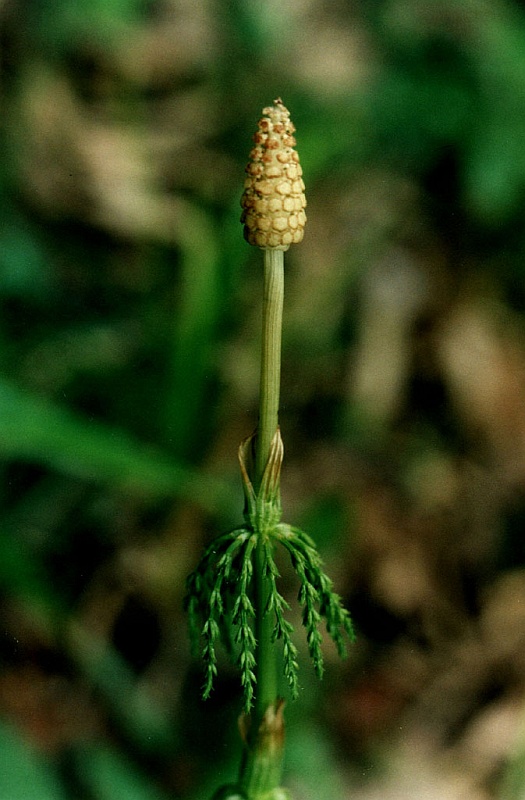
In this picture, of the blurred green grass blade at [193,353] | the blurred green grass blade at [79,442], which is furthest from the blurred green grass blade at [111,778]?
the blurred green grass blade at [193,353]

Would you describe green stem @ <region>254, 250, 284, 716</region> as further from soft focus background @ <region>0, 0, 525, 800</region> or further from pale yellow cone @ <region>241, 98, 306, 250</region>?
soft focus background @ <region>0, 0, 525, 800</region>

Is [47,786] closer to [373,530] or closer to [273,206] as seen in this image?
[373,530]

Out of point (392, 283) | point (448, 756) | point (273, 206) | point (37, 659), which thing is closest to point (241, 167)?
point (392, 283)

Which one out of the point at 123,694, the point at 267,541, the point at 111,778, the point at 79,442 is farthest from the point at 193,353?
the point at 267,541

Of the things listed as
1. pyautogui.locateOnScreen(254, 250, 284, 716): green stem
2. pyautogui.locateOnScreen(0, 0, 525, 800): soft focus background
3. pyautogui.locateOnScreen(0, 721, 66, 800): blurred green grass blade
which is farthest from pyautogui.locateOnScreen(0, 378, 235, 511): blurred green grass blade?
pyautogui.locateOnScreen(254, 250, 284, 716): green stem

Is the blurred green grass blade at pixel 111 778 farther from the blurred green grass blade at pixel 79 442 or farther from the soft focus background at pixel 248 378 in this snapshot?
the blurred green grass blade at pixel 79 442

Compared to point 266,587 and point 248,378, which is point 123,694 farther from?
point 266,587

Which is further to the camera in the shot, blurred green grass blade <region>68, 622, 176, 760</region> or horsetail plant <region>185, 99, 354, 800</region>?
blurred green grass blade <region>68, 622, 176, 760</region>

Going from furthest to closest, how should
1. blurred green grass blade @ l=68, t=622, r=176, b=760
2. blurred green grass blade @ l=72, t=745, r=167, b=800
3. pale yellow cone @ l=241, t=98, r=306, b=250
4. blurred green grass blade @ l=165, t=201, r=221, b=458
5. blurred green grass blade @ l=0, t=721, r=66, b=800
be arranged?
1. blurred green grass blade @ l=165, t=201, r=221, b=458
2. blurred green grass blade @ l=68, t=622, r=176, b=760
3. blurred green grass blade @ l=72, t=745, r=167, b=800
4. blurred green grass blade @ l=0, t=721, r=66, b=800
5. pale yellow cone @ l=241, t=98, r=306, b=250
